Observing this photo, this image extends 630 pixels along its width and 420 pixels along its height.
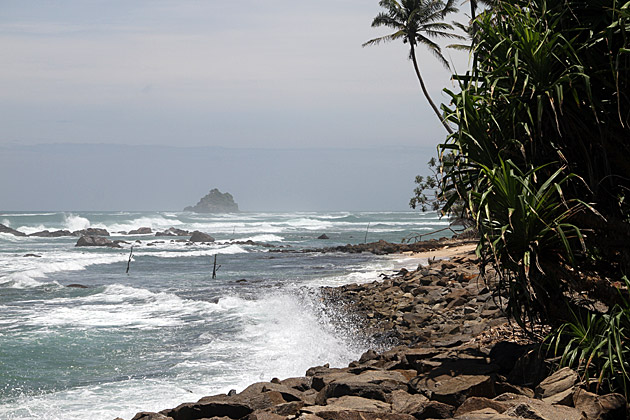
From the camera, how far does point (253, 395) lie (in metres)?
7.29

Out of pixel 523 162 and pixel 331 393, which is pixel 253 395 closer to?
pixel 331 393

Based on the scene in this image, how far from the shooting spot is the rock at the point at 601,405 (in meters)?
5.05

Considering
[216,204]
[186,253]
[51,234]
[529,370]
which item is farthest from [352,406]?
[216,204]

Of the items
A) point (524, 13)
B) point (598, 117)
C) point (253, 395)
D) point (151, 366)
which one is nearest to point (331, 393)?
point (253, 395)

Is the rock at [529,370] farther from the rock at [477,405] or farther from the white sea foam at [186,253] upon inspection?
the white sea foam at [186,253]

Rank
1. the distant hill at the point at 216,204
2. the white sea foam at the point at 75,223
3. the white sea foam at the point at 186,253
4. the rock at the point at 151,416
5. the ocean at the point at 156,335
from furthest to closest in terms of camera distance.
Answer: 1. the distant hill at the point at 216,204
2. the white sea foam at the point at 75,223
3. the white sea foam at the point at 186,253
4. the ocean at the point at 156,335
5. the rock at the point at 151,416

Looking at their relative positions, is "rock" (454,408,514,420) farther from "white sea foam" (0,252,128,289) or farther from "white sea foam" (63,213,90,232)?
"white sea foam" (63,213,90,232)

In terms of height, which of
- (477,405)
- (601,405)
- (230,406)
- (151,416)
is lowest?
(151,416)

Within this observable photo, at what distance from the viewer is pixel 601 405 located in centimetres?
511

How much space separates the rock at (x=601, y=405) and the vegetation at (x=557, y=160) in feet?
0.63

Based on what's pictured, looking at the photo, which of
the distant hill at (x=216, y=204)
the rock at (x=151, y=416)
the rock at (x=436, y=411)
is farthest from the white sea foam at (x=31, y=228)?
the distant hill at (x=216, y=204)

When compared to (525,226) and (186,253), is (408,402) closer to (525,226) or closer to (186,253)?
(525,226)

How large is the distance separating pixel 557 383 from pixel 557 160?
217 centimetres

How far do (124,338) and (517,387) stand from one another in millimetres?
10232
